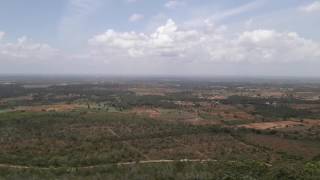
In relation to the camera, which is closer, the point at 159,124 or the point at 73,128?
the point at 73,128

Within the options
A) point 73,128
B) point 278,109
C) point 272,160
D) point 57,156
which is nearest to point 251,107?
point 278,109

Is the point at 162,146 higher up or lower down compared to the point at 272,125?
higher up

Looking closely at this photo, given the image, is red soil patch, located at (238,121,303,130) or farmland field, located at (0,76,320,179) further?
red soil patch, located at (238,121,303,130)

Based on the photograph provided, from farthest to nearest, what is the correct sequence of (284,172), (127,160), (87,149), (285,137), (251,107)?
(251,107) < (285,137) < (87,149) < (127,160) < (284,172)

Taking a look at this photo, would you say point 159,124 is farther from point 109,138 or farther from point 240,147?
point 240,147

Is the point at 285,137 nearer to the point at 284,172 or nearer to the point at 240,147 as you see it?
the point at 240,147

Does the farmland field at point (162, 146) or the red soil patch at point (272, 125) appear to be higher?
the farmland field at point (162, 146)

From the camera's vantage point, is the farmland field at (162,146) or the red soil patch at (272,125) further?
the red soil patch at (272,125)

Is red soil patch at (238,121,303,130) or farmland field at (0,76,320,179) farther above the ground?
farmland field at (0,76,320,179)

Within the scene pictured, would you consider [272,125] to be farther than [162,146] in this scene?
Yes

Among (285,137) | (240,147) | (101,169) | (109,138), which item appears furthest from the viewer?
(285,137)
